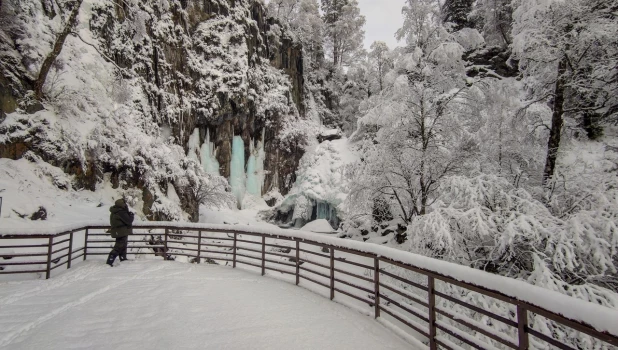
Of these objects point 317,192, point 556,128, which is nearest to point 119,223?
point 556,128

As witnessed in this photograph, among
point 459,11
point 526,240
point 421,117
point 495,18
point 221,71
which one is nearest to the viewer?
point 526,240

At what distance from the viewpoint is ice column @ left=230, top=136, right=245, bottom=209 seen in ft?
78.7

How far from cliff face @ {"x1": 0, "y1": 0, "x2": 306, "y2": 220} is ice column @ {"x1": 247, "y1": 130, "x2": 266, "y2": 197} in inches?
19.6

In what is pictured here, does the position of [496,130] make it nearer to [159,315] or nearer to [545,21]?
[545,21]

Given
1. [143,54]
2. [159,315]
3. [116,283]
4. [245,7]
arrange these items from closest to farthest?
[159,315] → [116,283] → [143,54] → [245,7]

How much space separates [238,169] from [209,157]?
2.67 meters

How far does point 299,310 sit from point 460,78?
9039 mm

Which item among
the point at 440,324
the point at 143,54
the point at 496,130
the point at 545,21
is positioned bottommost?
the point at 440,324

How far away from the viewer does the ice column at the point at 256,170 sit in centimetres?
2559

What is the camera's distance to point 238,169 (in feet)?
80.6

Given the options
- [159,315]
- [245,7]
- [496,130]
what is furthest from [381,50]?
[159,315]

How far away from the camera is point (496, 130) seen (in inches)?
399

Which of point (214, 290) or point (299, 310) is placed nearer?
point (299, 310)

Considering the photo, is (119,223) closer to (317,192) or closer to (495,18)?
(317,192)
